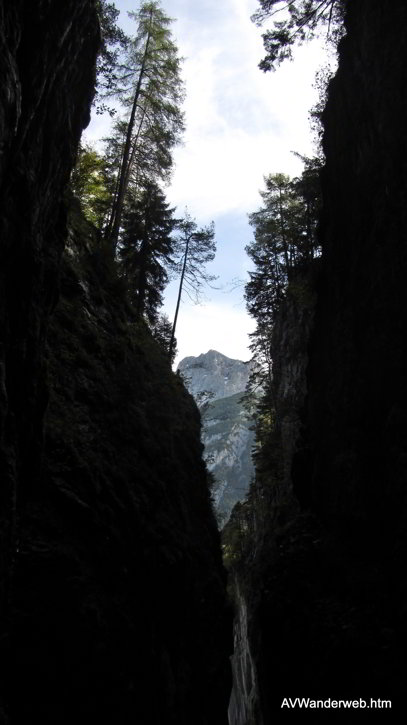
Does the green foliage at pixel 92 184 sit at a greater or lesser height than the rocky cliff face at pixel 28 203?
greater

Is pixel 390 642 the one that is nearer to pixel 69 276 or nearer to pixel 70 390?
pixel 70 390

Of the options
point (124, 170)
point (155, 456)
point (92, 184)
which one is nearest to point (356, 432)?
point (155, 456)

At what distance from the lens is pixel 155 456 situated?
14.3m

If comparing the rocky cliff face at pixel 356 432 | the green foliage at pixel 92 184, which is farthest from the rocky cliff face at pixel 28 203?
the green foliage at pixel 92 184

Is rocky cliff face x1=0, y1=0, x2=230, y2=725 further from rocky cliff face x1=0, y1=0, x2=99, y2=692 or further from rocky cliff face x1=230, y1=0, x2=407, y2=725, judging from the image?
rocky cliff face x1=230, y1=0, x2=407, y2=725

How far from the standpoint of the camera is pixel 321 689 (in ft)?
36.2

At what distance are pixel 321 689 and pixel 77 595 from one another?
6545 mm

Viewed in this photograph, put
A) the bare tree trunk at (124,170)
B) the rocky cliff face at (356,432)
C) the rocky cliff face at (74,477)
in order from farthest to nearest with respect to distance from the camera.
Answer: the bare tree trunk at (124,170) → the rocky cliff face at (356,432) → the rocky cliff face at (74,477)

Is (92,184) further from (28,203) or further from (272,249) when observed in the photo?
(28,203)

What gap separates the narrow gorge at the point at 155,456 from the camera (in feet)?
24.7

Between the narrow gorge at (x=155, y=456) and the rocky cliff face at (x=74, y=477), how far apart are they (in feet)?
0.17

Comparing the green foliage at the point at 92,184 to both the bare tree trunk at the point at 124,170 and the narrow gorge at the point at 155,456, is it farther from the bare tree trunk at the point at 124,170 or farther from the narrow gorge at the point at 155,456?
the narrow gorge at the point at 155,456

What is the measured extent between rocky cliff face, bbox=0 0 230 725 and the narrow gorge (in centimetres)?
5

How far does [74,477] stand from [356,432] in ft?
26.7
